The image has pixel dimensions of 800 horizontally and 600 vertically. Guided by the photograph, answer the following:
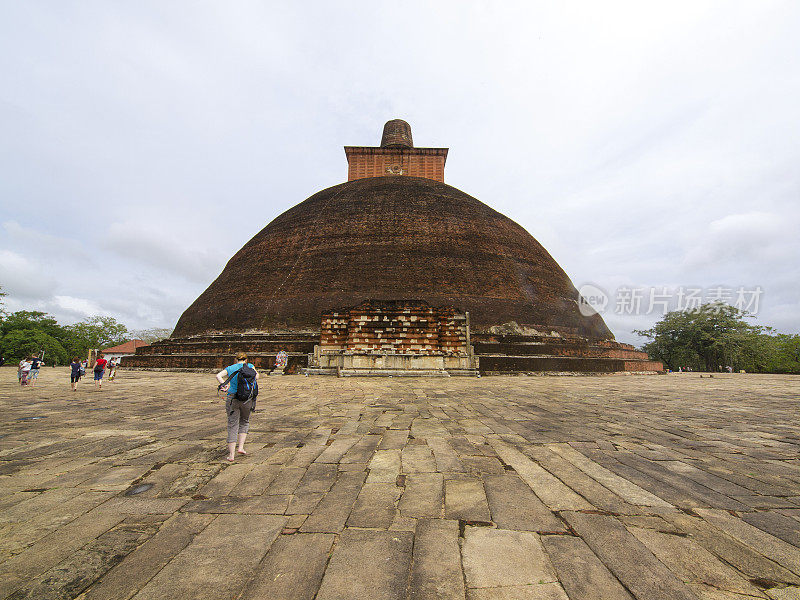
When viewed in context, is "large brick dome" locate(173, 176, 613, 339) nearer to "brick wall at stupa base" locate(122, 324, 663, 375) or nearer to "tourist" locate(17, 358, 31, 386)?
"brick wall at stupa base" locate(122, 324, 663, 375)

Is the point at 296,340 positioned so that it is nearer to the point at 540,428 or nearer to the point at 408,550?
the point at 540,428

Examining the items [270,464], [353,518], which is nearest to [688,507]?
[353,518]

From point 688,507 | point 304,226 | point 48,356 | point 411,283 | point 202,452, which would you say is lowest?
point 48,356

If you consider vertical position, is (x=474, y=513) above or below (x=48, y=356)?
above

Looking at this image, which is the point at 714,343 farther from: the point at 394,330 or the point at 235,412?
the point at 235,412

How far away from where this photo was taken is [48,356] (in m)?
34.6

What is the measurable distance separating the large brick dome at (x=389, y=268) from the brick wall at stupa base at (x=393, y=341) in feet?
10.8

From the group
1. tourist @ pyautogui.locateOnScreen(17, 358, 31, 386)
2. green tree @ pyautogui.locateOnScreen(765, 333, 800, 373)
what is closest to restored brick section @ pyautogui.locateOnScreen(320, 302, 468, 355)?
tourist @ pyautogui.locateOnScreen(17, 358, 31, 386)

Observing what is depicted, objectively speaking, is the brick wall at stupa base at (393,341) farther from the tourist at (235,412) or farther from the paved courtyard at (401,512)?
the tourist at (235,412)

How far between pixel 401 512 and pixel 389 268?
13.5 metres

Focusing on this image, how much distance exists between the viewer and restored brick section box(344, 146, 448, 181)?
24.2m

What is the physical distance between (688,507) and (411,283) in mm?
12991

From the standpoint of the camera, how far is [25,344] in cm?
3167

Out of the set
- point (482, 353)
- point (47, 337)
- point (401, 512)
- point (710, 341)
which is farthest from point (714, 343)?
point (47, 337)
